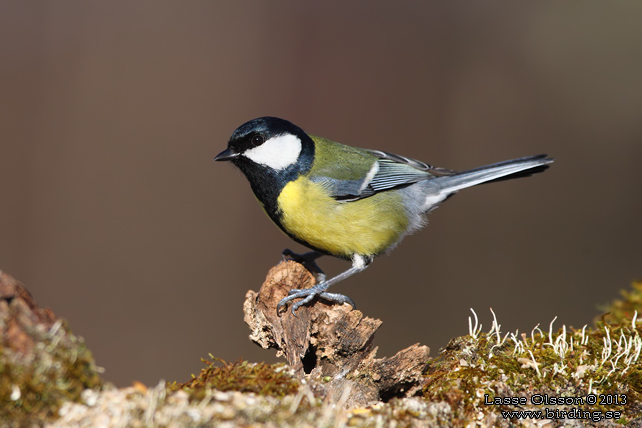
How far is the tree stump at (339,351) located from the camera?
1440mm

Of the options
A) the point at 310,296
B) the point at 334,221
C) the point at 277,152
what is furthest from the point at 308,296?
the point at 277,152

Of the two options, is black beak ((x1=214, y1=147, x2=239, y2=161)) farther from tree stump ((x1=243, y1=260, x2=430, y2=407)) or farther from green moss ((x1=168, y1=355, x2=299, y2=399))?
green moss ((x1=168, y1=355, x2=299, y2=399))

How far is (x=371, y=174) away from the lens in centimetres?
243

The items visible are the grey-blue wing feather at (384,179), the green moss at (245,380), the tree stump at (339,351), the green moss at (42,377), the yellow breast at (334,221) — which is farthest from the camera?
the grey-blue wing feather at (384,179)

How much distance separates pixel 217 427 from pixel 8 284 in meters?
0.47

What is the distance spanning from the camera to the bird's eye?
7.13 feet

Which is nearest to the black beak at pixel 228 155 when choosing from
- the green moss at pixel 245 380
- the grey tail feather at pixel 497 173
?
the grey tail feather at pixel 497 173

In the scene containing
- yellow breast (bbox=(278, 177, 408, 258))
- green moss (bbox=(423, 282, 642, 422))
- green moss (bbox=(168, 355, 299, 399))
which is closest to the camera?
green moss (bbox=(168, 355, 299, 399))

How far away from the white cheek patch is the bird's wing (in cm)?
14

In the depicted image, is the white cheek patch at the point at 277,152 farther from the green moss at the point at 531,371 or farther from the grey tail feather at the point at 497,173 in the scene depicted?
the green moss at the point at 531,371

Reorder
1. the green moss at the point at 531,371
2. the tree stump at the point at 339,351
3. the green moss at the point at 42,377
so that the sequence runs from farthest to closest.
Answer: the tree stump at the point at 339,351
the green moss at the point at 531,371
the green moss at the point at 42,377

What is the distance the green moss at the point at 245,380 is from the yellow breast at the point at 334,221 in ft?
3.33

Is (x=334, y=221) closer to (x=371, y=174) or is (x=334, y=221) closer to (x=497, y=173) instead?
(x=371, y=174)

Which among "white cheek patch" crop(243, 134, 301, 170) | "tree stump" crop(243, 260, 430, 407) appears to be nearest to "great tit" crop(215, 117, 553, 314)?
"white cheek patch" crop(243, 134, 301, 170)
